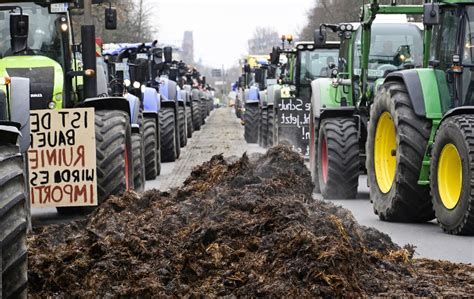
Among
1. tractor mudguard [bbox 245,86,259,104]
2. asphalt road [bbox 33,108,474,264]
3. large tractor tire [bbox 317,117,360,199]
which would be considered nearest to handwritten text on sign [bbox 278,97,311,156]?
asphalt road [bbox 33,108,474,264]

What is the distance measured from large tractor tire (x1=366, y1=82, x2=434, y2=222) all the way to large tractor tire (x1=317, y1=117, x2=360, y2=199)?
209 cm

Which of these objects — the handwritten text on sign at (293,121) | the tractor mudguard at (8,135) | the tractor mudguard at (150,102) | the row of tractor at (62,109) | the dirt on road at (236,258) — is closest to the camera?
the tractor mudguard at (8,135)

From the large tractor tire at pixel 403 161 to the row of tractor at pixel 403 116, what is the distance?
11 mm

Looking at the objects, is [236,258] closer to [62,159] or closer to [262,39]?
[62,159]

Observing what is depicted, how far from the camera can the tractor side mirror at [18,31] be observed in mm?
11749

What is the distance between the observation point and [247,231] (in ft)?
25.9

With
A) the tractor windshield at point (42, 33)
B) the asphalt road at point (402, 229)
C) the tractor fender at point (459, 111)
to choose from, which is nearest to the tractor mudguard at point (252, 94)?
the asphalt road at point (402, 229)

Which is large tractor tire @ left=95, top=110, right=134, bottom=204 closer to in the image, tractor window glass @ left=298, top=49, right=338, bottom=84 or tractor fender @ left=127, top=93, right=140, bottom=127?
tractor fender @ left=127, top=93, right=140, bottom=127

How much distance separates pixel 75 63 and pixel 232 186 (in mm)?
4172

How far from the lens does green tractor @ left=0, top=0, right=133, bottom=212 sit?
12406mm

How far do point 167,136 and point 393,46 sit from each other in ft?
29.1

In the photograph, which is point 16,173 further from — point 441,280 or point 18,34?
point 18,34

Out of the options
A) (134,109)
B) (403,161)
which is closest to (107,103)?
(403,161)

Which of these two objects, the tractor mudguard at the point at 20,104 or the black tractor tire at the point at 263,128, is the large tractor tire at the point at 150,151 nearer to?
the tractor mudguard at the point at 20,104
